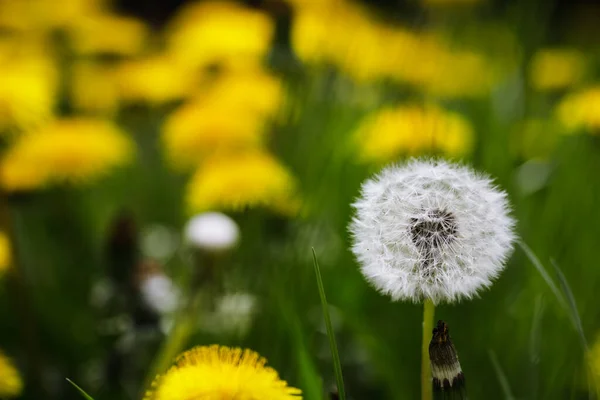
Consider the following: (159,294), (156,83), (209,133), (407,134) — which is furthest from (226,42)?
(159,294)

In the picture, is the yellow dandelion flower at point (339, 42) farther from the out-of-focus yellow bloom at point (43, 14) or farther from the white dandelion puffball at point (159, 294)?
the out-of-focus yellow bloom at point (43, 14)

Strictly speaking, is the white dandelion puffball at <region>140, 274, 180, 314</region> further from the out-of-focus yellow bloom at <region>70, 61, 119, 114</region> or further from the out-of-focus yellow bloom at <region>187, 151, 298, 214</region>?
the out-of-focus yellow bloom at <region>70, 61, 119, 114</region>

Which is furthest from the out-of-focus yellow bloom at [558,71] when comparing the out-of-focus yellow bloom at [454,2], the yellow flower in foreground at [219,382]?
the yellow flower in foreground at [219,382]

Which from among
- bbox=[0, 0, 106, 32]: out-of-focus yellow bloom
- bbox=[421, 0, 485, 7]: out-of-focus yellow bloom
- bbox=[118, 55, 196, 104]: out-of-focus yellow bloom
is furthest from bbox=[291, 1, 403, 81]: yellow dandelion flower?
bbox=[0, 0, 106, 32]: out-of-focus yellow bloom

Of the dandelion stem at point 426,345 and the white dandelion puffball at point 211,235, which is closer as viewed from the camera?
the dandelion stem at point 426,345

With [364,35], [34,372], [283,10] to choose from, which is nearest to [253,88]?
[283,10]

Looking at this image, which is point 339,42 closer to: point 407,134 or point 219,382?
point 407,134
